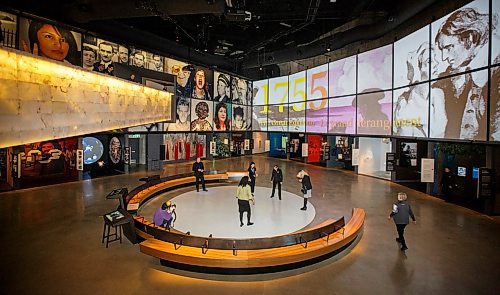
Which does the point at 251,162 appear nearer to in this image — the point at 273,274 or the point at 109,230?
the point at 109,230

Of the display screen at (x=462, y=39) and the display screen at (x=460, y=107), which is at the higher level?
the display screen at (x=462, y=39)

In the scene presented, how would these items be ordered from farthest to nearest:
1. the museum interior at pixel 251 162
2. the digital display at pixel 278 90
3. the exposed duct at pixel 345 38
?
the digital display at pixel 278 90 → the exposed duct at pixel 345 38 → the museum interior at pixel 251 162

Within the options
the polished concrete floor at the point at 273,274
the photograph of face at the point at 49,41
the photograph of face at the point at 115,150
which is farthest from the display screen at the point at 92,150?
the polished concrete floor at the point at 273,274

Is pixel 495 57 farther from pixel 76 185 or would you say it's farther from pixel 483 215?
pixel 76 185

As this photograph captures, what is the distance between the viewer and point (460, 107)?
10984 mm

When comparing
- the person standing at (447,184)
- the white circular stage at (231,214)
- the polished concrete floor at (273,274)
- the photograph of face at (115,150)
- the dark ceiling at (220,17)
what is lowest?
the polished concrete floor at (273,274)

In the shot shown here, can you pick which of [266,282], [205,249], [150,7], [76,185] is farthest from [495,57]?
[76,185]

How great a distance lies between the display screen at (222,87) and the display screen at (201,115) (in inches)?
43.3

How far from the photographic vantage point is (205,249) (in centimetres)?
607

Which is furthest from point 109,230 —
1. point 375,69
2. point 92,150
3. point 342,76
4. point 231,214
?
point 342,76

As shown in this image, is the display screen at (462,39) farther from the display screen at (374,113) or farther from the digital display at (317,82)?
the digital display at (317,82)

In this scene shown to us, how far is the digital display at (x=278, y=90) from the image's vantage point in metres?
Answer: 25.2

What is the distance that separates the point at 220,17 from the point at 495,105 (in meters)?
11.8

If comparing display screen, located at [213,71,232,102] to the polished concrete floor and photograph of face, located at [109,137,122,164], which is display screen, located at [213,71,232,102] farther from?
the polished concrete floor
